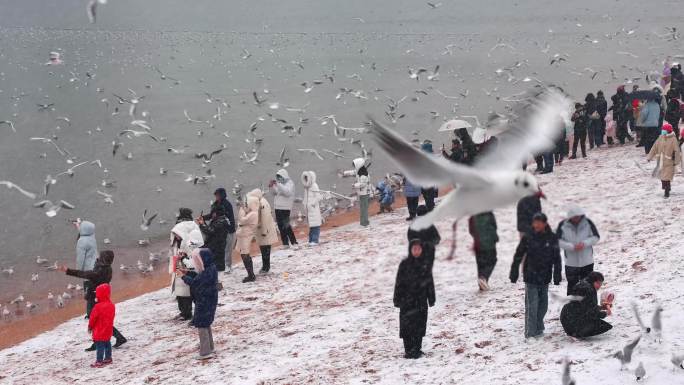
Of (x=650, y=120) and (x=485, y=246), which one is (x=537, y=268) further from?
(x=650, y=120)

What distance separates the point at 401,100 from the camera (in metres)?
39.2

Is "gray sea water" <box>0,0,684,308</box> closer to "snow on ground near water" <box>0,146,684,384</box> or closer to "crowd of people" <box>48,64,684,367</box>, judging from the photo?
"crowd of people" <box>48,64,684,367</box>

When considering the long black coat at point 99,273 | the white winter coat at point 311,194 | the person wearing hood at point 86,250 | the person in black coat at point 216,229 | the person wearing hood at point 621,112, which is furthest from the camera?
the person wearing hood at point 621,112

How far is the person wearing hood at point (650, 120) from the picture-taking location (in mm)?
18062

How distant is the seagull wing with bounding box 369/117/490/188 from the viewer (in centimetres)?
415

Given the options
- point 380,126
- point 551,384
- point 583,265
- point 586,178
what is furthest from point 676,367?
point 586,178

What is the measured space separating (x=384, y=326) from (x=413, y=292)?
212 cm

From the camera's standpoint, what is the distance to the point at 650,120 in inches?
723

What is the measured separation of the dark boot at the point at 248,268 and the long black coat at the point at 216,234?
502 millimetres

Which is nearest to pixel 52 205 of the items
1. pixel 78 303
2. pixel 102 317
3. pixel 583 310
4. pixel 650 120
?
pixel 78 303

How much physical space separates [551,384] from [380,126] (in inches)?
212

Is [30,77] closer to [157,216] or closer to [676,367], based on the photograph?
[157,216]

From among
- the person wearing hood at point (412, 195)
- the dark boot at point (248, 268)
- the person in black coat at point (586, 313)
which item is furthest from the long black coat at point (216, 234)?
the person in black coat at point (586, 313)

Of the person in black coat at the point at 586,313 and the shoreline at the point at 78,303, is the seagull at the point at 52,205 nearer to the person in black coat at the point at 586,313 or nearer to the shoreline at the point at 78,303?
the shoreline at the point at 78,303
